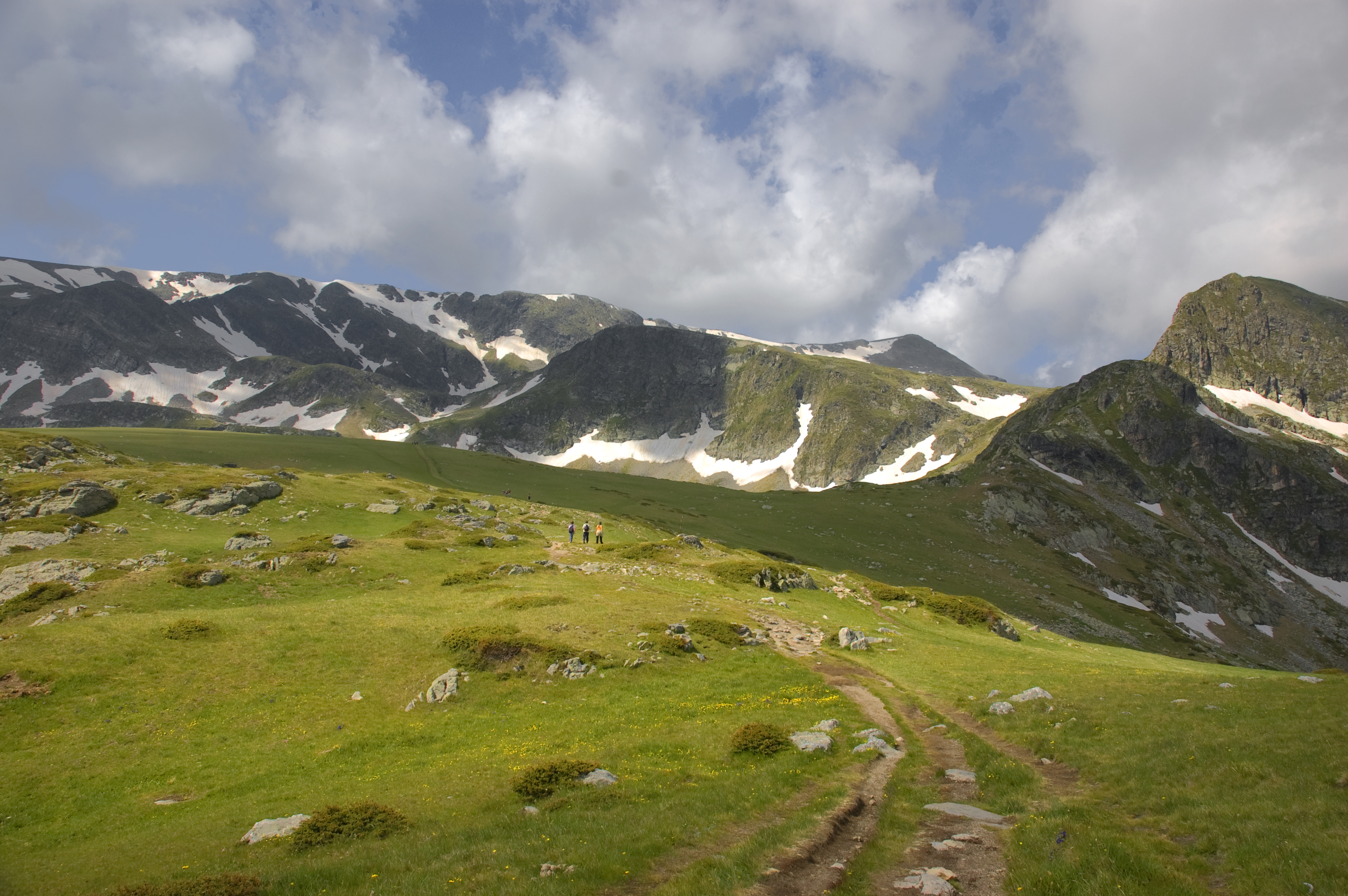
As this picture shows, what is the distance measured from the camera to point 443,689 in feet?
93.9

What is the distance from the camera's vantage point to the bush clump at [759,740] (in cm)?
2238

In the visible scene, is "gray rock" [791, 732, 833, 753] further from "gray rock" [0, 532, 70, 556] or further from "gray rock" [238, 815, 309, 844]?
"gray rock" [0, 532, 70, 556]

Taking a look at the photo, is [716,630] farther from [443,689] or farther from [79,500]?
[79,500]

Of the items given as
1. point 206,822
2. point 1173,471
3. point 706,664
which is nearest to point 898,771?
point 706,664

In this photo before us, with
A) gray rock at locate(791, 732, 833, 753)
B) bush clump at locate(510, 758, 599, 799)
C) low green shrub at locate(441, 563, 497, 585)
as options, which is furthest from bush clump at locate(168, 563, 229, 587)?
gray rock at locate(791, 732, 833, 753)

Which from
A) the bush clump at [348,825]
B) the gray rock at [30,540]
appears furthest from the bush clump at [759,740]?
the gray rock at [30,540]

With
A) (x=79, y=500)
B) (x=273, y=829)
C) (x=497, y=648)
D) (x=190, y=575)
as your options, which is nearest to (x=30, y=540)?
(x=79, y=500)

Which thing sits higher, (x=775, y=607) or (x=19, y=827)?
(x=775, y=607)

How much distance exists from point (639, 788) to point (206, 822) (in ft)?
40.7

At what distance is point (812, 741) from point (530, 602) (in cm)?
2199

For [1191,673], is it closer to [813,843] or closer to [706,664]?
[706,664]

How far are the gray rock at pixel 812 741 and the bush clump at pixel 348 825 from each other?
12442 mm

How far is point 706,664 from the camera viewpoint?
3306cm

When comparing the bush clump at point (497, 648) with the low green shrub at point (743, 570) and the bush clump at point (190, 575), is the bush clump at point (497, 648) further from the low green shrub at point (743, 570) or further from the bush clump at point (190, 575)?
the low green shrub at point (743, 570)
